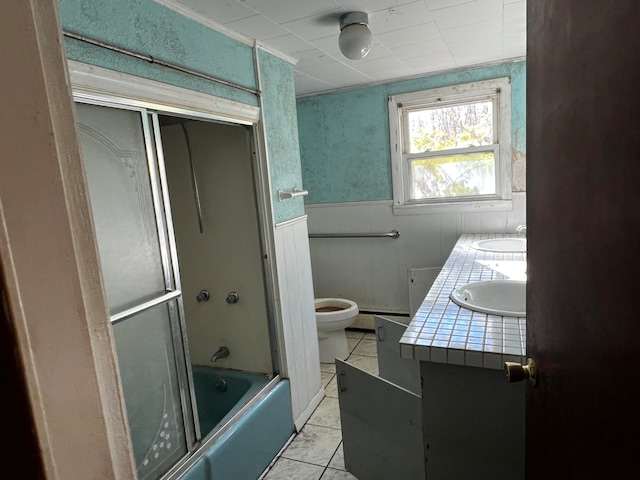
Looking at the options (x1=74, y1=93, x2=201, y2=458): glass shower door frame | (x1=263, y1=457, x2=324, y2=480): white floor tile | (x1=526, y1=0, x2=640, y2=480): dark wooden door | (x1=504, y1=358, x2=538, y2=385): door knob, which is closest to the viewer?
(x1=526, y1=0, x2=640, y2=480): dark wooden door

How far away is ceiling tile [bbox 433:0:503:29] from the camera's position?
1.71m

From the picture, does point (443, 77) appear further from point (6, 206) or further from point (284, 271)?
point (6, 206)

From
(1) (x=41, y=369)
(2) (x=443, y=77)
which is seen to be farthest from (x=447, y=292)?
(2) (x=443, y=77)

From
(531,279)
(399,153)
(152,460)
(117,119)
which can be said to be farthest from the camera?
(399,153)

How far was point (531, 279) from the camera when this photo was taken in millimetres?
913

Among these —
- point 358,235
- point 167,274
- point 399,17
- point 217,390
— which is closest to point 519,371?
point 167,274

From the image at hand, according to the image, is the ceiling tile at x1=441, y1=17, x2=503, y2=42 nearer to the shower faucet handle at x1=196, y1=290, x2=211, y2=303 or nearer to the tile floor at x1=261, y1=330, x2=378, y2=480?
the shower faucet handle at x1=196, y1=290, x2=211, y2=303

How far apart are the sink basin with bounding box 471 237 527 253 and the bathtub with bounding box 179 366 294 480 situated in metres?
1.53

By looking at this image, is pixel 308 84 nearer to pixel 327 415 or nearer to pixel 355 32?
pixel 355 32

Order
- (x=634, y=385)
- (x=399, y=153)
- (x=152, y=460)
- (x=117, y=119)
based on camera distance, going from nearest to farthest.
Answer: (x=634, y=385)
(x=117, y=119)
(x=152, y=460)
(x=399, y=153)

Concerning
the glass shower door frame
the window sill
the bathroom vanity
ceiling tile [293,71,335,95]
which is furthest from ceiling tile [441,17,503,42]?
the glass shower door frame

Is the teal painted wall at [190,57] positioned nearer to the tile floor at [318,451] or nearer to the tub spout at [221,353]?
the tub spout at [221,353]

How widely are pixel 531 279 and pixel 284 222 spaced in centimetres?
137

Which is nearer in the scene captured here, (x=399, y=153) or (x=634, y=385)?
(x=634, y=385)
